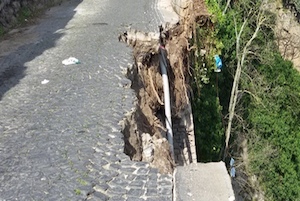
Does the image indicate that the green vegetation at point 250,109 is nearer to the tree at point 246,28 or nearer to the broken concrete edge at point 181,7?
the tree at point 246,28

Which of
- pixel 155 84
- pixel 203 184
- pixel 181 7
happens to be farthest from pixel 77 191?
pixel 181 7

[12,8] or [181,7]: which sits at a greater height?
[12,8]

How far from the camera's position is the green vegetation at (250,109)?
38.7 feet

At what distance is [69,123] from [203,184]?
2116 mm

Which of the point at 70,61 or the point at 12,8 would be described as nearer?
the point at 70,61

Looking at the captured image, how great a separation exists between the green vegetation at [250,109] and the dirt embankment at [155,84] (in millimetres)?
1075

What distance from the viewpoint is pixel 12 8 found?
12.4 meters

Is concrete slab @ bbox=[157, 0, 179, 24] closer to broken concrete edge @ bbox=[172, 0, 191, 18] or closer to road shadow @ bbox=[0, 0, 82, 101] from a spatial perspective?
broken concrete edge @ bbox=[172, 0, 191, 18]

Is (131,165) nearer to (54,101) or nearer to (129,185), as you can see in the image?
(129,185)

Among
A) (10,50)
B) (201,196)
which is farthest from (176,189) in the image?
(10,50)

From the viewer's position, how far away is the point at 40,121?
557 centimetres

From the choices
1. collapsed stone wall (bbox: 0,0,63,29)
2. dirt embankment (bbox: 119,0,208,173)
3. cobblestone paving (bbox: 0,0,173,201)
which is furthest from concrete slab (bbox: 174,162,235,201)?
collapsed stone wall (bbox: 0,0,63,29)

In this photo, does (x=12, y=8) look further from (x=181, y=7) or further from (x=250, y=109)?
(x=250, y=109)

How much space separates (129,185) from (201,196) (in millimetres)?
705
